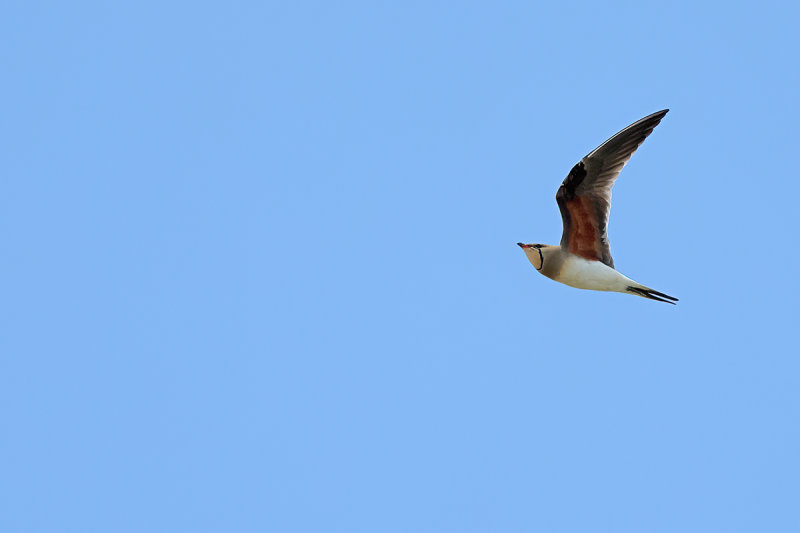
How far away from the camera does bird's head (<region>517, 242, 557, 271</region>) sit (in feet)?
42.4

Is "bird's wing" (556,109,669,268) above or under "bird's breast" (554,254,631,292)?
above

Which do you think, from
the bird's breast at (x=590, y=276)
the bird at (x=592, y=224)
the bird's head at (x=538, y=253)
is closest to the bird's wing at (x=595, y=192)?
the bird at (x=592, y=224)

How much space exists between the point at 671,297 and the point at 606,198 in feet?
5.48

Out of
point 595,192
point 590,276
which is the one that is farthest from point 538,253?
point 595,192

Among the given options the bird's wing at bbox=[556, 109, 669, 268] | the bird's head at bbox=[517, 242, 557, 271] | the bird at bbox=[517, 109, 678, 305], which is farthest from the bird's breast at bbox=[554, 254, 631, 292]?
the bird's head at bbox=[517, 242, 557, 271]

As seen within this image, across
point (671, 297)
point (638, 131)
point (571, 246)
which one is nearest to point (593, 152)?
point (638, 131)

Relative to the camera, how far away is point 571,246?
1279cm

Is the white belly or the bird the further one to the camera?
the white belly

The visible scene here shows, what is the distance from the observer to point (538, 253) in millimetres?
12945

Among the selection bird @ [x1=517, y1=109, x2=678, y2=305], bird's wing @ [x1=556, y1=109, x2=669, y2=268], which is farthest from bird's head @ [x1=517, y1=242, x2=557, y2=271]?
bird's wing @ [x1=556, y1=109, x2=669, y2=268]

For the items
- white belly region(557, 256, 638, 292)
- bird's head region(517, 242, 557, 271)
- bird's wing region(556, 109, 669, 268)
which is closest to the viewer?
bird's wing region(556, 109, 669, 268)

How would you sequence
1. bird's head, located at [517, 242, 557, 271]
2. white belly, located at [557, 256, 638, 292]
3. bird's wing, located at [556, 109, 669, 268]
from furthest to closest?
1. bird's head, located at [517, 242, 557, 271]
2. white belly, located at [557, 256, 638, 292]
3. bird's wing, located at [556, 109, 669, 268]

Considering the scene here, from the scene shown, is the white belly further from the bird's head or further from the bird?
the bird's head

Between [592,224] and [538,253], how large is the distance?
35.9 inches
